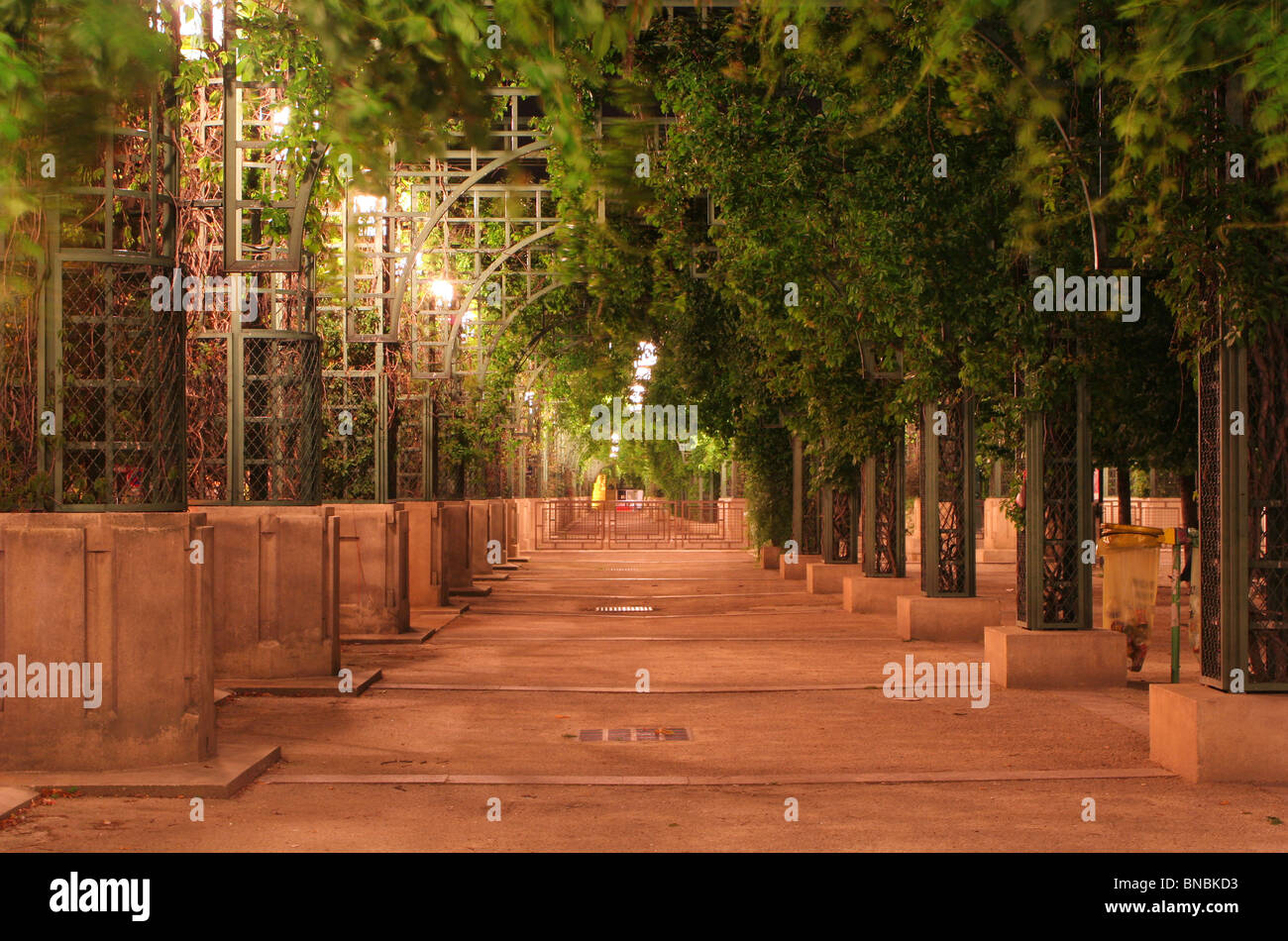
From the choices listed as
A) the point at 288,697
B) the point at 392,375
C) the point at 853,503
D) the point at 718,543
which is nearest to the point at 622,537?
the point at 718,543

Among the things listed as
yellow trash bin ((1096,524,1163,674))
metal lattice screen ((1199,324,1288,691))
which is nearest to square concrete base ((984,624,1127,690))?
yellow trash bin ((1096,524,1163,674))

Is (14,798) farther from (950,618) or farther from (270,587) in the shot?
(950,618)

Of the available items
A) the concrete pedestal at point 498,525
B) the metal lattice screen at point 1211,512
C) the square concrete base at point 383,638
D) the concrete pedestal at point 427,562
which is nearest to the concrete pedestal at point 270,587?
the square concrete base at point 383,638

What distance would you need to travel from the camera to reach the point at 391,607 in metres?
20.0

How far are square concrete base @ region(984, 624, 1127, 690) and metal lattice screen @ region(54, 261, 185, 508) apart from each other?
8.64 meters

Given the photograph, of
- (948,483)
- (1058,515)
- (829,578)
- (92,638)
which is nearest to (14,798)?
(92,638)

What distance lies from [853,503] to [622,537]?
3204 cm

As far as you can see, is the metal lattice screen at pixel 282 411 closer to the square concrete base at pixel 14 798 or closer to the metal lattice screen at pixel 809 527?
the square concrete base at pixel 14 798

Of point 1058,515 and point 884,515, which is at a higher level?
point 1058,515

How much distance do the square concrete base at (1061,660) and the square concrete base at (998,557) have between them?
→ 1164 inches

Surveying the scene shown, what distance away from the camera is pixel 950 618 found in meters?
19.4

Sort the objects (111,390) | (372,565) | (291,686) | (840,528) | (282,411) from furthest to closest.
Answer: (840,528)
(372,565)
(282,411)
(291,686)
(111,390)

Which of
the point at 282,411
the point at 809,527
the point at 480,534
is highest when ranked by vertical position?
the point at 282,411

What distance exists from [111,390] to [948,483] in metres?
12.0
